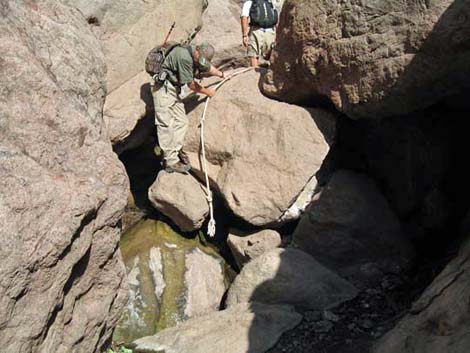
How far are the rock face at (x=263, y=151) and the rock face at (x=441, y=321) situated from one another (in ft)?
8.65

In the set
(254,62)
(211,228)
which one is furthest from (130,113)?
(254,62)

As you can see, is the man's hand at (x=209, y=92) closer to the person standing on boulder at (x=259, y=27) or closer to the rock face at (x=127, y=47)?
the rock face at (x=127, y=47)

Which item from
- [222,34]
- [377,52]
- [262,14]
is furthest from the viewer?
[222,34]

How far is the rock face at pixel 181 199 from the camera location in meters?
7.47

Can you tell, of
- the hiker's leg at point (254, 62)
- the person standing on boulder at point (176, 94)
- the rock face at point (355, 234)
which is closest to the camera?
the rock face at point (355, 234)

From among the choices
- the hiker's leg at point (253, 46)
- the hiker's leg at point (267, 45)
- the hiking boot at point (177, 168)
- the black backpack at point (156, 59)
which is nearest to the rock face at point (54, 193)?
the black backpack at point (156, 59)

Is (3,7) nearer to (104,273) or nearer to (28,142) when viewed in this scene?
(28,142)

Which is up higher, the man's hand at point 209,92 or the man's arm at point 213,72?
the man's arm at point 213,72

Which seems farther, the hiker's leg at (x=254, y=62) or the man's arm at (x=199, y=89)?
the hiker's leg at (x=254, y=62)

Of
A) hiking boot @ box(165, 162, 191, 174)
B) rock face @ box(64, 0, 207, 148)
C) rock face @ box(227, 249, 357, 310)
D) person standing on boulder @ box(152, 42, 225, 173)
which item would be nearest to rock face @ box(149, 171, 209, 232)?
hiking boot @ box(165, 162, 191, 174)

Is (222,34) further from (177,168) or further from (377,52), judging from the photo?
(377,52)

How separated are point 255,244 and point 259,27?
13.8ft

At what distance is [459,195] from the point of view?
7020 millimetres

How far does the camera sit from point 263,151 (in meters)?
7.14
